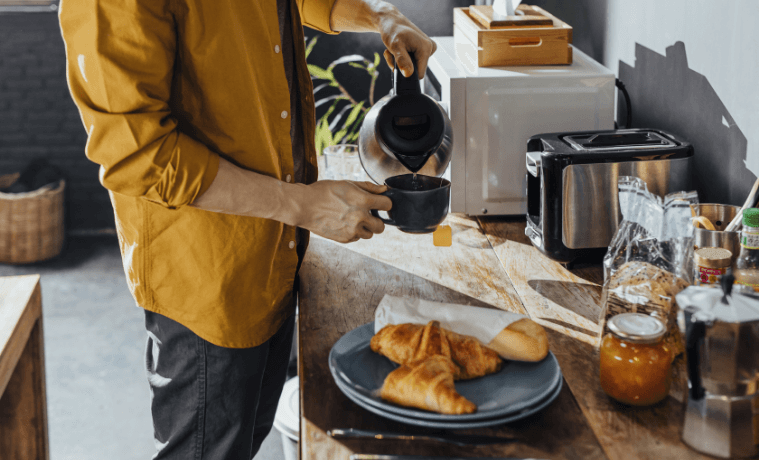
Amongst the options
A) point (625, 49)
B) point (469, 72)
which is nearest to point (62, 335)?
point (469, 72)

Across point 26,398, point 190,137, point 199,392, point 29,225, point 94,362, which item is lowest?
point 94,362

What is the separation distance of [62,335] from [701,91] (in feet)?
8.71

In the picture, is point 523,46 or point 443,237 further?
point 523,46

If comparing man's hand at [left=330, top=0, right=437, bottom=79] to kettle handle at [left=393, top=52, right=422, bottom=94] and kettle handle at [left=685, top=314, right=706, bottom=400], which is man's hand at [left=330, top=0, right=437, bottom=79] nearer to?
kettle handle at [left=393, top=52, right=422, bottom=94]

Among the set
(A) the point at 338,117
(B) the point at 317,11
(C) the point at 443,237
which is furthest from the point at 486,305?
(A) the point at 338,117

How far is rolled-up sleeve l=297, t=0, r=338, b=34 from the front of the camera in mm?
1584

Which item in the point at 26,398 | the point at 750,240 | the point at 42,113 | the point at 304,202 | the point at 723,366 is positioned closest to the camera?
the point at 723,366

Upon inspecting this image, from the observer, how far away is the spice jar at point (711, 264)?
1.05 meters

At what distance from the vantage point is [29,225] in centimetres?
362

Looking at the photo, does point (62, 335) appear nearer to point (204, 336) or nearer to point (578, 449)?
point (204, 336)

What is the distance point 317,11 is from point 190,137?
0.66m

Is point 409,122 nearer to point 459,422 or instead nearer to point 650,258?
point 650,258

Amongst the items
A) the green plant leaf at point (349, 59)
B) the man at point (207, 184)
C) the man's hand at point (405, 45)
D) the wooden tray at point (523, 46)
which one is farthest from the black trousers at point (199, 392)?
the green plant leaf at point (349, 59)

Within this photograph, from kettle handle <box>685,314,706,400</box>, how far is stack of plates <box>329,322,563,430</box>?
0.16 metres
